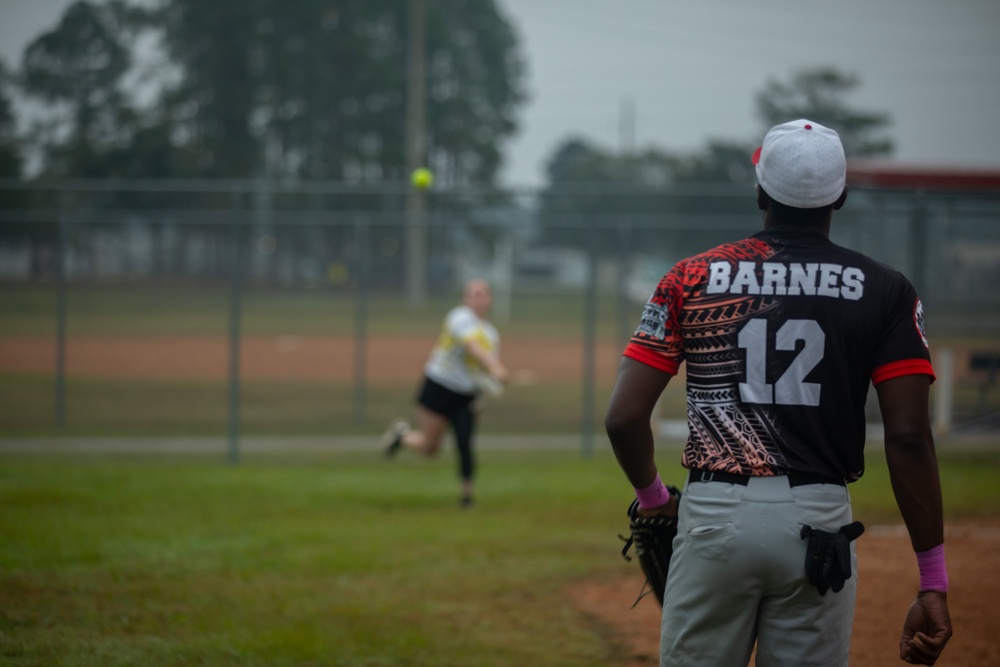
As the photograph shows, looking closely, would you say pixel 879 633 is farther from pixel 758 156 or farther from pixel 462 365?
pixel 462 365

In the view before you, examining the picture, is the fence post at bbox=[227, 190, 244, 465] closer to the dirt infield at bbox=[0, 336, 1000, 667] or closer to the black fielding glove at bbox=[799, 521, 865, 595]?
the dirt infield at bbox=[0, 336, 1000, 667]

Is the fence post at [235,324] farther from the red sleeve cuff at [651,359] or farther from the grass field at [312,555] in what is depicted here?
the red sleeve cuff at [651,359]

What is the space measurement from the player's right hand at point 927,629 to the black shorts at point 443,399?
6.67 meters

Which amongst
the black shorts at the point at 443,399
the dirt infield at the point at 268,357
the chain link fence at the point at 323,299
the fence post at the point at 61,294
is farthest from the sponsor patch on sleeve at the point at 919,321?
the dirt infield at the point at 268,357

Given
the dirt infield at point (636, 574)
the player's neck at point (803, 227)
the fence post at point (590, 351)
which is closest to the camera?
the player's neck at point (803, 227)

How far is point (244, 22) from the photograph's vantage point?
127 ft

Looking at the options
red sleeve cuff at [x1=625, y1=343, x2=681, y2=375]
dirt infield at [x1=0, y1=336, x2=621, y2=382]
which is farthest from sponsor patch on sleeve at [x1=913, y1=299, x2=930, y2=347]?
dirt infield at [x1=0, y1=336, x2=621, y2=382]

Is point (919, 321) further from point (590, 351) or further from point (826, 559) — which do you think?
point (590, 351)

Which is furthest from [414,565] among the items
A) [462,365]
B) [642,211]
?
[642,211]

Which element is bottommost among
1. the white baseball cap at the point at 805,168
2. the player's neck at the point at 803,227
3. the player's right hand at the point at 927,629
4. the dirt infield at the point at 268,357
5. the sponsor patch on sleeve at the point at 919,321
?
the dirt infield at the point at 268,357

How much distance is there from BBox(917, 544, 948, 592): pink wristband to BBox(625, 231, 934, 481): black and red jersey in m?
0.29

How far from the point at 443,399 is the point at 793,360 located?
6.75m

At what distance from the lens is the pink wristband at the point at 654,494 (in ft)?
9.95

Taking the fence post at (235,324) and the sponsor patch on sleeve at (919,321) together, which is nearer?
the sponsor patch on sleeve at (919,321)
